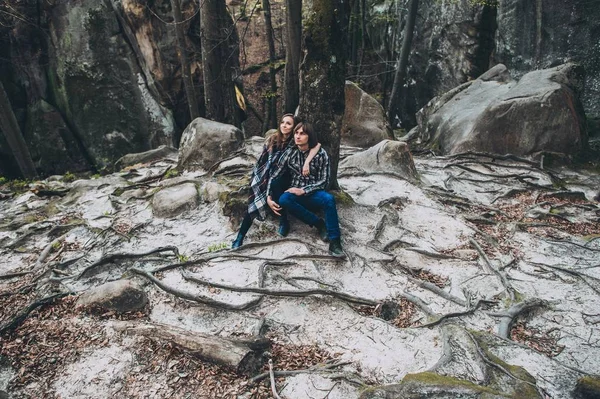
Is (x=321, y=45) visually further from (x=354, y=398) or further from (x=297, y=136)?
(x=354, y=398)

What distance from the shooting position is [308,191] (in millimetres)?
5180

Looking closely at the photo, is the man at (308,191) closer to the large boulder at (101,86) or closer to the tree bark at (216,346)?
the tree bark at (216,346)

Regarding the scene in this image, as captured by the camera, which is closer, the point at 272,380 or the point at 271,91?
the point at 272,380

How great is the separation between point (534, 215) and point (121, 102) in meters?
13.1

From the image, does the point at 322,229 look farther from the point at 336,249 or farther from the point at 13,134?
the point at 13,134

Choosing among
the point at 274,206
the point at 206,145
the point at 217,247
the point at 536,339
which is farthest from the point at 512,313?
the point at 206,145

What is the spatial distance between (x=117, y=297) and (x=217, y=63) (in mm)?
7816

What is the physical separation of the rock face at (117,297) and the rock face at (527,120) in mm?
8181

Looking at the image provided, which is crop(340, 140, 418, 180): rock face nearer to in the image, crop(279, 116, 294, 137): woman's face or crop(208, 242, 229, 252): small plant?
A: crop(279, 116, 294, 137): woman's face

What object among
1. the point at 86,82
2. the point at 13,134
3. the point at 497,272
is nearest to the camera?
the point at 497,272

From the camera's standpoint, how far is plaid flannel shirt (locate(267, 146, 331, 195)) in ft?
17.2

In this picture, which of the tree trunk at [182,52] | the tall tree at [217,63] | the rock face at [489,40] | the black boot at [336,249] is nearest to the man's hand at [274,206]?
the black boot at [336,249]

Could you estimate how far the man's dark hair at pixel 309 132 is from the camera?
5.18m

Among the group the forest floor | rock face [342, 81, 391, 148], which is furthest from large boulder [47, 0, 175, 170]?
the forest floor
